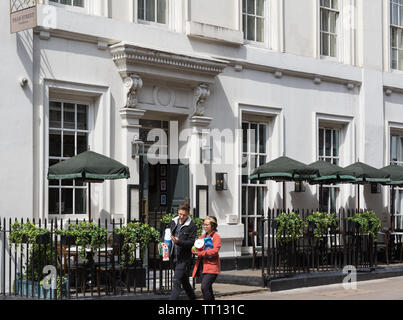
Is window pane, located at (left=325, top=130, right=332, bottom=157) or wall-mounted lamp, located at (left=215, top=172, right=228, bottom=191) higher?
window pane, located at (left=325, top=130, right=332, bottom=157)

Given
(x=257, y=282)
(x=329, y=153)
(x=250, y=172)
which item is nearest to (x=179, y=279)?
(x=257, y=282)

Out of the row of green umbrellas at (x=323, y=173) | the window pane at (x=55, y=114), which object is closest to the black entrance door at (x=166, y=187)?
the row of green umbrellas at (x=323, y=173)

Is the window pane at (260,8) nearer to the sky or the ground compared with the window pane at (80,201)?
nearer to the sky

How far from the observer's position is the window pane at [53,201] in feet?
50.0

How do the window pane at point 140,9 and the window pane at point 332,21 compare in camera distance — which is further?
the window pane at point 332,21

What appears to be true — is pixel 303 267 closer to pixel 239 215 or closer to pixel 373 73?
pixel 239 215

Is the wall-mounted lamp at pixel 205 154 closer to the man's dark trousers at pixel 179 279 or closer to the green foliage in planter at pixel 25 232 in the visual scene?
the green foliage in planter at pixel 25 232

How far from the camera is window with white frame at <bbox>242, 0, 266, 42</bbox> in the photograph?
18.9m

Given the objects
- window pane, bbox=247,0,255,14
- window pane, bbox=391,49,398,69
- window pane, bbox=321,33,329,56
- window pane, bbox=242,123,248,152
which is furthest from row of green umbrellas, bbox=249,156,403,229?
window pane, bbox=247,0,255,14

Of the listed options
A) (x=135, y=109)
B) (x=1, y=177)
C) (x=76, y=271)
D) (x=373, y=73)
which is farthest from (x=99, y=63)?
(x=373, y=73)

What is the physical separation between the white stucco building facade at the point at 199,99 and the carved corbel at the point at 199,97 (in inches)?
1.2

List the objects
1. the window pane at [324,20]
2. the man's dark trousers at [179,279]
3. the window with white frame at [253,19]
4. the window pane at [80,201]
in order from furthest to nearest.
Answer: the window pane at [324,20]
the window with white frame at [253,19]
the window pane at [80,201]
the man's dark trousers at [179,279]

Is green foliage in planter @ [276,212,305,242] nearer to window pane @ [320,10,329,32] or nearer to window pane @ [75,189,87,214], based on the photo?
window pane @ [75,189,87,214]

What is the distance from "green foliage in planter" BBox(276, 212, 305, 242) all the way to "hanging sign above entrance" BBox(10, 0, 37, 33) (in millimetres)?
5978
